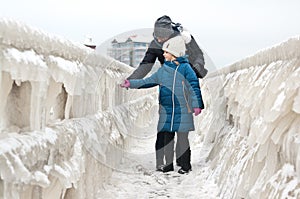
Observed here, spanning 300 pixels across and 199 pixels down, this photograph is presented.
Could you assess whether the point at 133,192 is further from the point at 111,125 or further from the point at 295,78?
the point at 295,78

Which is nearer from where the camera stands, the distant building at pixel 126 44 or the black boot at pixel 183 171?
the black boot at pixel 183 171

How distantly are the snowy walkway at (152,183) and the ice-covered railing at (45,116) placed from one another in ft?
1.54

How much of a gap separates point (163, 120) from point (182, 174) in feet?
2.04

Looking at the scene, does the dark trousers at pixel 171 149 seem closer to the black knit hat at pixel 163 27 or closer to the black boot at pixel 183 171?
the black boot at pixel 183 171

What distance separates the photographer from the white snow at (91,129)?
164 cm

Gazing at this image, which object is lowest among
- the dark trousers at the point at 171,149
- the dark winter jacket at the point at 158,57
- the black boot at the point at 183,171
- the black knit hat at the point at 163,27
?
the black boot at the point at 183,171

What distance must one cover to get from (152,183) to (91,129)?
115cm

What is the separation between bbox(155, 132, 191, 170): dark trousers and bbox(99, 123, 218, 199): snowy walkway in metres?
0.12

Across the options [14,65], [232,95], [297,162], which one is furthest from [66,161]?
[232,95]

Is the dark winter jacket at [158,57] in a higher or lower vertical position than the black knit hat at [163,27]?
lower

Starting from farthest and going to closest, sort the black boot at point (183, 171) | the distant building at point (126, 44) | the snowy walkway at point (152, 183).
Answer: the distant building at point (126, 44), the black boot at point (183, 171), the snowy walkway at point (152, 183)

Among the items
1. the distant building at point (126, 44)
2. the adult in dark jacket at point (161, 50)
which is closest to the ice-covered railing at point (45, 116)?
the adult in dark jacket at point (161, 50)

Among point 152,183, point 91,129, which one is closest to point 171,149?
point 152,183

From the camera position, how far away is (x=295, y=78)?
176 centimetres
